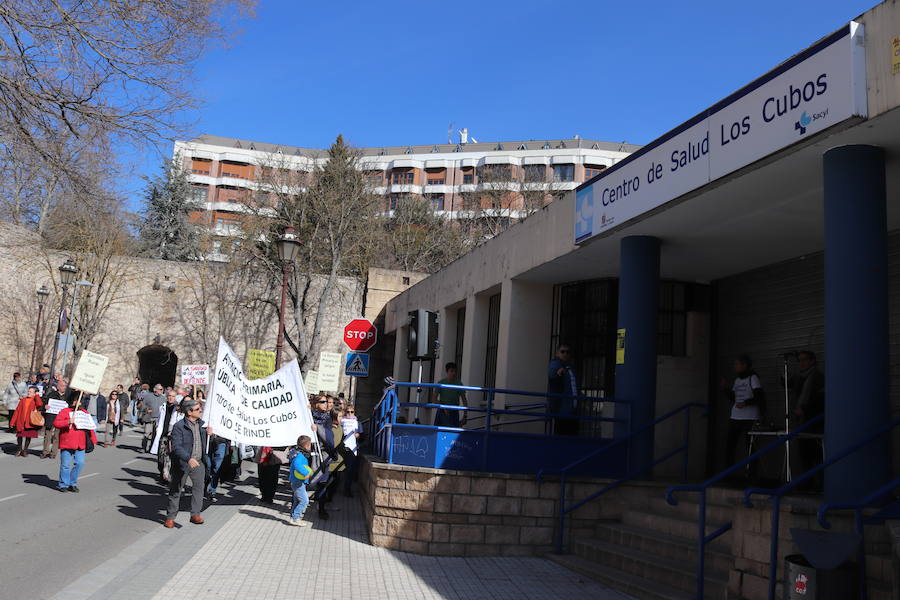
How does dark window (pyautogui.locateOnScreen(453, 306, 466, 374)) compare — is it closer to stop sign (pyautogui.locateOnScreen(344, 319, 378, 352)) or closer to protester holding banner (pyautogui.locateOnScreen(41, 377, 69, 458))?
stop sign (pyautogui.locateOnScreen(344, 319, 378, 352))

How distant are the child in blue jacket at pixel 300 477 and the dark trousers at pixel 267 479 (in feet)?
6.20

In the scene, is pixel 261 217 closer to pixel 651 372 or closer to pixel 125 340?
pixel 125 340

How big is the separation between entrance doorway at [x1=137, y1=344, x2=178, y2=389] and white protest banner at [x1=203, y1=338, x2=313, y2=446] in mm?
28727

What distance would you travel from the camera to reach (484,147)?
7800 cm


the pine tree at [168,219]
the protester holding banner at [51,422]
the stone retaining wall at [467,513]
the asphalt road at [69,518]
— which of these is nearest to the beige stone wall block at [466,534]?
the stone retaining wall at [467,513]

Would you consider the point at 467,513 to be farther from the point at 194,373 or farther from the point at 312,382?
the point at 194,373

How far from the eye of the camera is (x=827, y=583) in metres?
5.40

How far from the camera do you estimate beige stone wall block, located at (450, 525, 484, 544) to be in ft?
32.3

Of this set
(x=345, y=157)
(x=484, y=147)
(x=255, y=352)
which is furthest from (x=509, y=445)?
(x=484, y=147)

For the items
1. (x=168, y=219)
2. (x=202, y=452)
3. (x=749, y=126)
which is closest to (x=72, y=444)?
(x=202, y=452)

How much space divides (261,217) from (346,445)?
27994 millimetres

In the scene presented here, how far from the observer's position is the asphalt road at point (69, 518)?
7488 mm

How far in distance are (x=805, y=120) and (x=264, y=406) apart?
7942 mm

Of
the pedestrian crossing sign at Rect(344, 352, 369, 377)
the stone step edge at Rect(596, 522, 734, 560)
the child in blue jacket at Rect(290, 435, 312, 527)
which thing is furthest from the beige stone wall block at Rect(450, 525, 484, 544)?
the pedestrian crossing sign at Rect(344, 352, 369, 377)
